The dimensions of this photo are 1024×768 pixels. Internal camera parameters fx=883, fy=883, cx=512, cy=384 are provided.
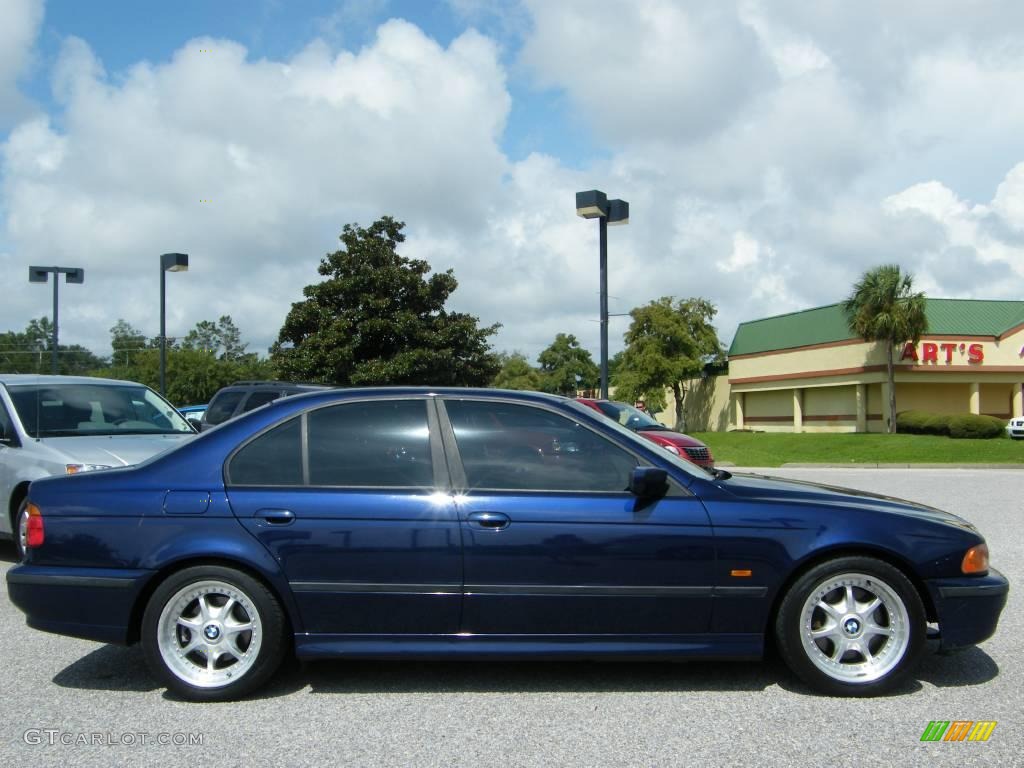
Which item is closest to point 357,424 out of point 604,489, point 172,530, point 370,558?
point 370,558

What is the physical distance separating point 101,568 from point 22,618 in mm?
2254

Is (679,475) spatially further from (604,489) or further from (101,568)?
(101,568)

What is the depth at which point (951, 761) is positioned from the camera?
Result: 365 cm

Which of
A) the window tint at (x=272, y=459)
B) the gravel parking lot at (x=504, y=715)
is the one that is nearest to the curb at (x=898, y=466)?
the gravel parking lot at (x=504, y=715)

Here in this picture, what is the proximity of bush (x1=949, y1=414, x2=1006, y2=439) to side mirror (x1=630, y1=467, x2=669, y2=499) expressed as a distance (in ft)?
114

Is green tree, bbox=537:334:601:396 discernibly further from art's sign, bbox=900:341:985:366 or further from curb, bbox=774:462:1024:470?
curb, bbox=774:462:1024:470

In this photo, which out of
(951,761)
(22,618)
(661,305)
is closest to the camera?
(951,761)

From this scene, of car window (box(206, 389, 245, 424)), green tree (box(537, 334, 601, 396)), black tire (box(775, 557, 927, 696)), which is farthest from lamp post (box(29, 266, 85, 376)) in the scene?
green tree (box(537, 334, 601, 396))

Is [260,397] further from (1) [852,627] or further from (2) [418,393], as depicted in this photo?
(1) [852,627]

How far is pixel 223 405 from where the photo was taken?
1422 centimetres

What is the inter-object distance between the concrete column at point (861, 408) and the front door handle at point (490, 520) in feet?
139

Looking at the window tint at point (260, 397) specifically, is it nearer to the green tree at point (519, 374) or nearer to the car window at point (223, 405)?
the car window at point (223, 405)

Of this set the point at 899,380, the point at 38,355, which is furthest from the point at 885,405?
the point at 38,355

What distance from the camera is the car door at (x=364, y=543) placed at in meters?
4.39
